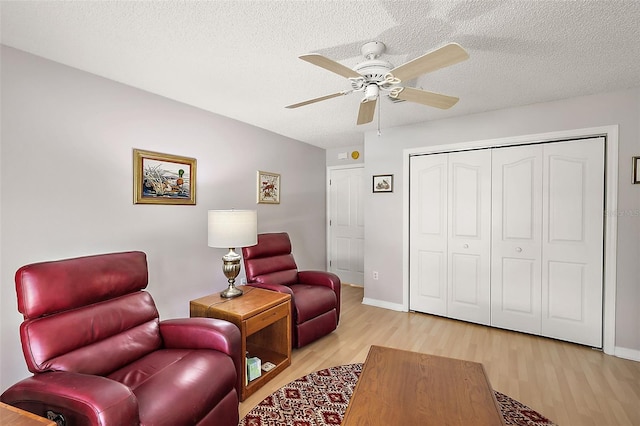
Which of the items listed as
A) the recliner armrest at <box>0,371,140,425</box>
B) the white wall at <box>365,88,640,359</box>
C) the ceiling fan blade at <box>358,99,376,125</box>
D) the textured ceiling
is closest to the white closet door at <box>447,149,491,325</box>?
the white wall at <box>365,88,640,359</box>

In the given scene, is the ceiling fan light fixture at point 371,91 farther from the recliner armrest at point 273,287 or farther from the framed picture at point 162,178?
the framed picture at point 162,178

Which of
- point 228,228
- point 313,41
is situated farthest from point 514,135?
point 228,228

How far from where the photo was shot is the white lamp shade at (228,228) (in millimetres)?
2445

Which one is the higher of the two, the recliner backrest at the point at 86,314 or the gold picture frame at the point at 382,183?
the gold picture frame at the point at 382,183

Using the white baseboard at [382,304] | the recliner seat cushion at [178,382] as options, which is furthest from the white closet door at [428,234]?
the recliner seat cushion at [178,382]

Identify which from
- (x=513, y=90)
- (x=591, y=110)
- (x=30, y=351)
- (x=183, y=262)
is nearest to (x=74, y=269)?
(x=30, y=351)

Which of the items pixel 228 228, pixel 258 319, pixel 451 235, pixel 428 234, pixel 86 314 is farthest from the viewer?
pixel 428 234

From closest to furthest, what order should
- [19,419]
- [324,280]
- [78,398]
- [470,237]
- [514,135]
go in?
[19,419], [78,398], [514,135], [324,280], [470,237]

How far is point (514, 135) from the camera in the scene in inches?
120

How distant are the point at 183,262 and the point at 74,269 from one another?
1180 mm

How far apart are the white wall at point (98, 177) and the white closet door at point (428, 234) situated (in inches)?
81.5

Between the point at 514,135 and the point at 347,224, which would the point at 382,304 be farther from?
the point at 514,135

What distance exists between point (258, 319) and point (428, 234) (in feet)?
7.70

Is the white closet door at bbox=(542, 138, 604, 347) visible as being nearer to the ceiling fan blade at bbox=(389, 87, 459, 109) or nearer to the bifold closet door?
the bifold closet door
